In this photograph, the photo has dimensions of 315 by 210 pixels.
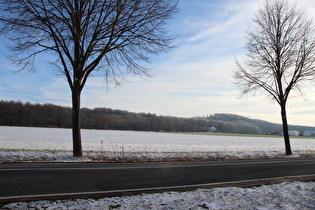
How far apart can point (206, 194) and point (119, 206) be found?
223 centimetres

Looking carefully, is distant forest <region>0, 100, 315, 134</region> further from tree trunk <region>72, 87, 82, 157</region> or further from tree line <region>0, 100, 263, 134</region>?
tree trunk <region>72, 87, 82, 157</region>

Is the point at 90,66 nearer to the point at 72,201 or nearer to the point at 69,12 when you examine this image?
the point at 69,12

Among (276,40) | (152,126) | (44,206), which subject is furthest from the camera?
(152,126)

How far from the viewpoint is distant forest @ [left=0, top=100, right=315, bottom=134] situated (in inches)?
3661

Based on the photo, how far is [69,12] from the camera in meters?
11.0

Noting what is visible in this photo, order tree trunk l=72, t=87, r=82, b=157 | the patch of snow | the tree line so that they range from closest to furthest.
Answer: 1. the patch of snow
2. tree trunk l=72, t=87, r=82, b=157
3. the tree line

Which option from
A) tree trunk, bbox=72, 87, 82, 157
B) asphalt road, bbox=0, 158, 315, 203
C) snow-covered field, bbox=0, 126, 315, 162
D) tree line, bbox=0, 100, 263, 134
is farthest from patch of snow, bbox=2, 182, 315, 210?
tree line, bbox=0, 100, 263, 134

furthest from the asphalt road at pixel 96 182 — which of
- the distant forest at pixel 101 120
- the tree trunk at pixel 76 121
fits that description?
the distant forest at pixel 101 120

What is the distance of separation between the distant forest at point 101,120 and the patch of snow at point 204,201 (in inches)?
3697

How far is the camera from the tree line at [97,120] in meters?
92.8

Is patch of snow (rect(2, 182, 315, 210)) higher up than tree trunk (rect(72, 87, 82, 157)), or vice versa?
tree trunk (rect(72, 87, 82, 157))

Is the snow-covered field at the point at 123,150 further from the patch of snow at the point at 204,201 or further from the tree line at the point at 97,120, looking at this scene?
the tree line at the point at 97,120

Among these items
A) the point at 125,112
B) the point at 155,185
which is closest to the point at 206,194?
the point at 155,185

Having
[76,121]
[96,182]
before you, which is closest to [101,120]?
[76,121]
